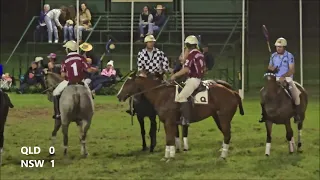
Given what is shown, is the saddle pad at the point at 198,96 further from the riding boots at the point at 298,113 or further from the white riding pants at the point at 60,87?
the riding boots at the point at 298,113

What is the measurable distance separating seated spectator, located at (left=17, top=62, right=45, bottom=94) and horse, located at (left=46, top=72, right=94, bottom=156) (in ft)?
0.41

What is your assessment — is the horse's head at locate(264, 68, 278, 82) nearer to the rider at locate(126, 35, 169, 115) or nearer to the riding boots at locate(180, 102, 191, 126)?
the riding boots at locate(180, 102, 191, 126)

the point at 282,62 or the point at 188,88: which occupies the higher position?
the point at 282,62

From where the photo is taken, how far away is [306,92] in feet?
29.5

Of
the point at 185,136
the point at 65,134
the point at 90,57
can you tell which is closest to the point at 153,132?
the point at 185,136

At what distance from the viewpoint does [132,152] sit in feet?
28.8

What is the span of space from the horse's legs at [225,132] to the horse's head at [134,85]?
35.3 inches

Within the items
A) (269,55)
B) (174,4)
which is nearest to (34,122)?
(174,4)

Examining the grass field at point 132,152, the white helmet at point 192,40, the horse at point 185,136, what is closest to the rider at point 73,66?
the grass field at point 132,152

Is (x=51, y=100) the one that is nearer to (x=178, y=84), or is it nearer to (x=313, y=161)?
(x=178, y=84)

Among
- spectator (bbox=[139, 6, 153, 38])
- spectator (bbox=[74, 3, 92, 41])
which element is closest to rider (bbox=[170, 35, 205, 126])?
→ spectator (bbox=[139, 6, 153, 38])

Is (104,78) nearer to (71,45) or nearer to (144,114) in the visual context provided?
(71,45)

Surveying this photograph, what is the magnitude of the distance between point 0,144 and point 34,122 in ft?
3.00

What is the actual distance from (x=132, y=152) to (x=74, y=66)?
150 centimetres
